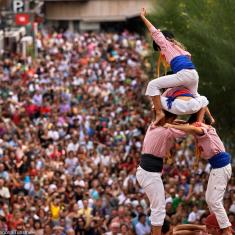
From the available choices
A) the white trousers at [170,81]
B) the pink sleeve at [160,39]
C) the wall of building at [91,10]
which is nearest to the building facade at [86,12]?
the wall of building at [91,10]

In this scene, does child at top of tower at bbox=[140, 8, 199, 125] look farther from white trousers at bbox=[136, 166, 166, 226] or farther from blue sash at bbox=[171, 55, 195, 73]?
white trousers at bbox=[136, 166, 166, 226]

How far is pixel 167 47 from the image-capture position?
11641 mm

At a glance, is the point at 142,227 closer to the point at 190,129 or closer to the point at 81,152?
the point at 190,129

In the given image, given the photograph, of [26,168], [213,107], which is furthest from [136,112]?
[213,107]

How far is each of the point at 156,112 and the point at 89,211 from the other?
28.3ft

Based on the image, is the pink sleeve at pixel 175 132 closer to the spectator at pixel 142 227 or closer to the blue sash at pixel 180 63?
the blue sash at pixel 180 63

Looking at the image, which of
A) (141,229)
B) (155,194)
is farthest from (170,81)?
(141,229)

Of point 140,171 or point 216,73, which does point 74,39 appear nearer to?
point 216,73

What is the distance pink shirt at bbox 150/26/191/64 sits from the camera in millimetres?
11625

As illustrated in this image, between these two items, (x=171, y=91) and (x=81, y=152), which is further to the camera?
(x=81, y=152)

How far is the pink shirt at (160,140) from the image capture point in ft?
37.9

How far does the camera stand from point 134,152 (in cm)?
2584

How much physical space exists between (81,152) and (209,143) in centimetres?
1389

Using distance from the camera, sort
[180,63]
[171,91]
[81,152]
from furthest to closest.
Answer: [81,152]
[171,91]
[180,63]
